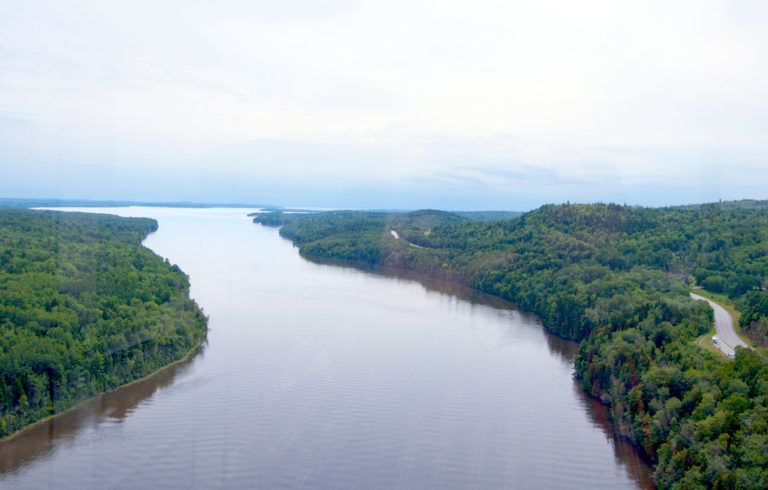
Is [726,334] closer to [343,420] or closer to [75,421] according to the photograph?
[343,420]

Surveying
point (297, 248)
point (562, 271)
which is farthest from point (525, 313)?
point (297, 248)

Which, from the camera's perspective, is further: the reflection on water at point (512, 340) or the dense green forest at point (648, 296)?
the reflection on water at point (512, 340)

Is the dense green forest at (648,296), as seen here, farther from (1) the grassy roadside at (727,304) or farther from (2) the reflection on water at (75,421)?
(2) the reflection on water at (75,421)

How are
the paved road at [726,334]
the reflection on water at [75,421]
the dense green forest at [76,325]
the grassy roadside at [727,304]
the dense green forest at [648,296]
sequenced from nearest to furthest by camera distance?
the dense green forest at [648,296]
the reflection on water at [75,421]
the dense green forest at [76,325]
the paved road at [726,334]
the grassy roadside at [727,304]

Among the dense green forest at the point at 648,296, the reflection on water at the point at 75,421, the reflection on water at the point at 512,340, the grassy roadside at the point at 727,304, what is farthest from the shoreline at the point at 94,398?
the grassy roadside at the point at 727,304

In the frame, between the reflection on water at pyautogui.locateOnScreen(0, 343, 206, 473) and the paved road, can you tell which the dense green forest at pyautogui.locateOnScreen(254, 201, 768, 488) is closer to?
the paved road

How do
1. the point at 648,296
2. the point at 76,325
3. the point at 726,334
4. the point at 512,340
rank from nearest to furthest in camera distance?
the point at 726,334
the point at 76,325
the point at 648,296
the point at 512,340

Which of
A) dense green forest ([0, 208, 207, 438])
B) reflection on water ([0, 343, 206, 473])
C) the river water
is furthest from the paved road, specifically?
dense green forest ([0, 208, 207, 438])

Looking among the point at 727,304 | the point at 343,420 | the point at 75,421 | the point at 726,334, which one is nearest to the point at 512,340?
the point at 727,304
